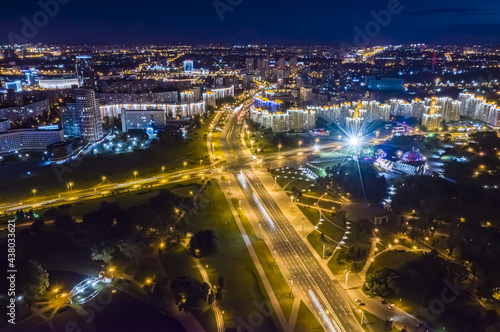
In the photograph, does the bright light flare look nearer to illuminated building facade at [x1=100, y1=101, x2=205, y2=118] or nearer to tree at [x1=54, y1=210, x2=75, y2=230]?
illuminated building facade at [x1=100, y1=101, x2=205, y2=118]

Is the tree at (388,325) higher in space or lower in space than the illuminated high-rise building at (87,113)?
lower

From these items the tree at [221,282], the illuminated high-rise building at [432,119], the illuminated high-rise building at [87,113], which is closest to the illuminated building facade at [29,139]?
the illuminated high-rise building at [87,113]

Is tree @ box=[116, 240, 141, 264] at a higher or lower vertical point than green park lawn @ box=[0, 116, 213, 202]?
lower

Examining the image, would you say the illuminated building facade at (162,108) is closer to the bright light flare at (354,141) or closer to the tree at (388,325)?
the bright light flare at (354,141)

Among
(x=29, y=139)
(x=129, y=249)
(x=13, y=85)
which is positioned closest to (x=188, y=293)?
(x=129, y=249)

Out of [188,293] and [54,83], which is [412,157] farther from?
[54,83]

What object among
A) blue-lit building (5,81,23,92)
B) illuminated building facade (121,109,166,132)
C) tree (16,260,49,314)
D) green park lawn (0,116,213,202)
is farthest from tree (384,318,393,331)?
blue-lit building (5,81,23,92)

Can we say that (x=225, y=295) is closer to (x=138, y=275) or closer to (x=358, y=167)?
(x=138, y=275)
